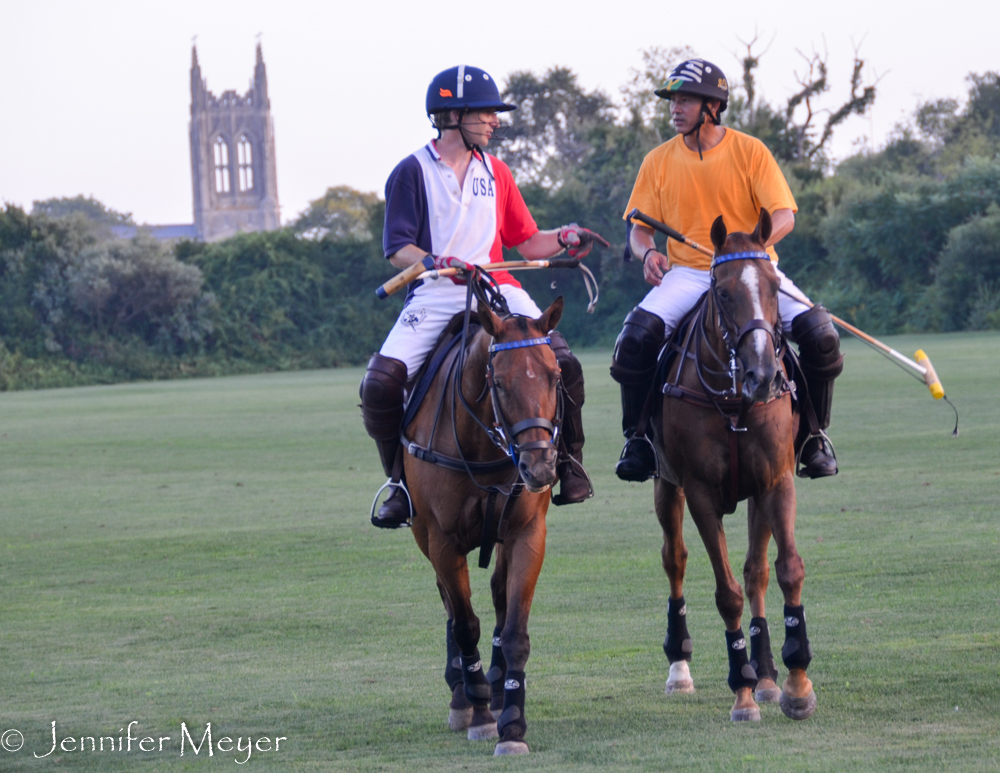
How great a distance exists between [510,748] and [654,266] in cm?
254

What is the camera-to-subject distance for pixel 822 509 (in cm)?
1211

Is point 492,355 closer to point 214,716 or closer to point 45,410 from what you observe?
point 214,716

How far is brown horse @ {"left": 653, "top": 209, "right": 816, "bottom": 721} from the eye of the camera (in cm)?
554

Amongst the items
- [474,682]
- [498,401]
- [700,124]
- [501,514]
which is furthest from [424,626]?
[700,124]

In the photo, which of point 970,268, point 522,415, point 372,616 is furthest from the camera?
point 970,268

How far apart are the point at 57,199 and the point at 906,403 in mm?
125828

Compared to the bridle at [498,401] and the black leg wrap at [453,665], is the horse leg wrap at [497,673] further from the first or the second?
the bridle at [498,401]

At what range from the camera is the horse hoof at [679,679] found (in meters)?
6.22

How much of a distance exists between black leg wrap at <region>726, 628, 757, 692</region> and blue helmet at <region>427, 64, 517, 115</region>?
9.04ft

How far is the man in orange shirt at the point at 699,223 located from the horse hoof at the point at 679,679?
38.5 inches

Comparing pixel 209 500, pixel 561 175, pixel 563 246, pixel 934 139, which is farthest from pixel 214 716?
pixel 934 139

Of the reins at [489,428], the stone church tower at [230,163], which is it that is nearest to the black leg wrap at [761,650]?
the reins at [489,428]

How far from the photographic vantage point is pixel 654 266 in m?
6.52

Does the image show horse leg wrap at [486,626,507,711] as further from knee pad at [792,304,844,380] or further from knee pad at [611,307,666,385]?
knee pad at [792,304,844,380]
